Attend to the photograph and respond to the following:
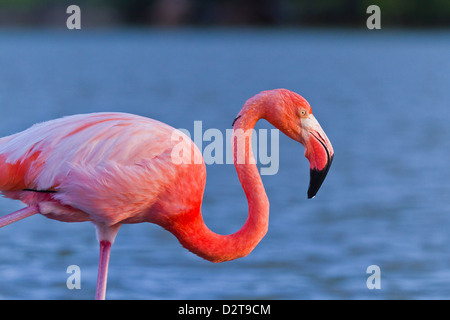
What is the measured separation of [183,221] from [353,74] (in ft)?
121

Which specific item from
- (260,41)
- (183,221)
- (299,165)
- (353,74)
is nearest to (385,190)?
(299,165)

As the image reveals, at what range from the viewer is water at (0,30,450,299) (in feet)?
25.3

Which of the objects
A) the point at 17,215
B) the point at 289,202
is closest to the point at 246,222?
the point at 17,215

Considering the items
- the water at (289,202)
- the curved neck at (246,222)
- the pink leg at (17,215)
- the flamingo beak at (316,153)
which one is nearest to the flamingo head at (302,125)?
the flamingo beak at (316,153)

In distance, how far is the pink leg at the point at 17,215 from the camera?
503 centimetres

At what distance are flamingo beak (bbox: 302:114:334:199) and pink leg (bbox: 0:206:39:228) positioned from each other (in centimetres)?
162

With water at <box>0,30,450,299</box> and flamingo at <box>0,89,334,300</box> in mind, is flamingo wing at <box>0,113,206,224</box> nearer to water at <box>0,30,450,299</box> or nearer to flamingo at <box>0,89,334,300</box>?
flamingo at <box>0,89,334,300</box>

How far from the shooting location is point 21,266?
26.0ft

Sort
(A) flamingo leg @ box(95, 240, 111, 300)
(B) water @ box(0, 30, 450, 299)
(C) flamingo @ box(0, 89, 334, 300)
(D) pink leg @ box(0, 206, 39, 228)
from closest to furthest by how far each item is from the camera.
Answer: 1. (D) pink leg @ box(0, 206, 39, 228)
2. (C) flamingo @ box(0, 89, 334, 300)
3. (A) flamingo leg @ box(95, 240, 111, 300)
4. (B) water @ box(0, 30, 450, 299)

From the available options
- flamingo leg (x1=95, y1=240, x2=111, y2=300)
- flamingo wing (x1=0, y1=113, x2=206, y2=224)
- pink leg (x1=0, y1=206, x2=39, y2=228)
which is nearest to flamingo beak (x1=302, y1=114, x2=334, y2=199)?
flamingo wing (x1=0, y1=113, x2=206, y2=224)

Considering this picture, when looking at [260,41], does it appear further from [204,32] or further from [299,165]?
[299,165]

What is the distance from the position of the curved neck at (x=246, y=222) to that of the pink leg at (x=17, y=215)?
83 centimetres

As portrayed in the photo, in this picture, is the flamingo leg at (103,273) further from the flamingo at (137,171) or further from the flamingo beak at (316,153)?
the flamingo beak at (316,153)

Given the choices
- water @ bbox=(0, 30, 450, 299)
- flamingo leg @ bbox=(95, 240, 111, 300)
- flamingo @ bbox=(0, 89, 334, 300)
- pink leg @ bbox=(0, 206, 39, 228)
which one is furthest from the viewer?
water @ bbox=(0, 30, 450, 299)
